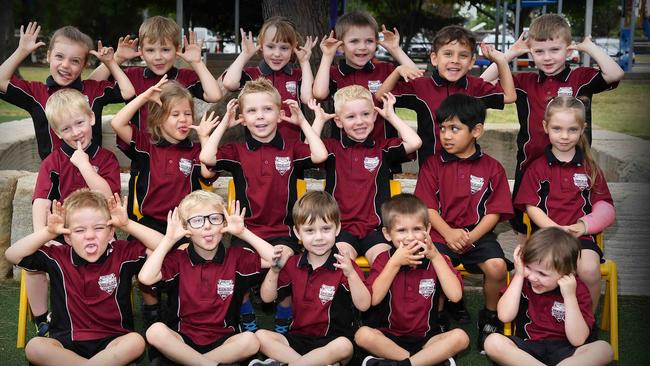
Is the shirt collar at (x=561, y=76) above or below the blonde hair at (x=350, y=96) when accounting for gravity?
above

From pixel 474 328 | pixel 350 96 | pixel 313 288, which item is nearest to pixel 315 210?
pixel 313 288

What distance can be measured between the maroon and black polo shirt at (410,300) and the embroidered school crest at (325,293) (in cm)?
17

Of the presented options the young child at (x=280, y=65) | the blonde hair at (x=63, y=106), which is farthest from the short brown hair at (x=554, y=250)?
the blonde hair at (x=63, y=106)

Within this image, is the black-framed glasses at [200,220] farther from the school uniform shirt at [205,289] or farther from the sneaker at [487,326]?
the sneaker at [487,326]

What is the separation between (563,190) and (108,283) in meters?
2.31

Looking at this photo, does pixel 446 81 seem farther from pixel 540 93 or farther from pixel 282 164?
pixel 282 164

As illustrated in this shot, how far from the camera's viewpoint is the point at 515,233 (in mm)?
4988

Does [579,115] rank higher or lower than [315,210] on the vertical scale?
higher

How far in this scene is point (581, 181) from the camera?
4.34 metres

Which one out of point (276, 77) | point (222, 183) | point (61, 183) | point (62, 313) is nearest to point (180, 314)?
point (62, 313)

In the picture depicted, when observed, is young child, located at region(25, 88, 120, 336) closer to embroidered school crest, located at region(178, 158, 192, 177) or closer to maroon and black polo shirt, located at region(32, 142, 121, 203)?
maroon and black polo shirt, located at region(32, 142, 121, 203)

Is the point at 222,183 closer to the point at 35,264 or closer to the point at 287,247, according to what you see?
the point at 287,247

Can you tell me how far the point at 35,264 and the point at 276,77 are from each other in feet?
6.57

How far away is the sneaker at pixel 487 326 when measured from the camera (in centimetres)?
422
